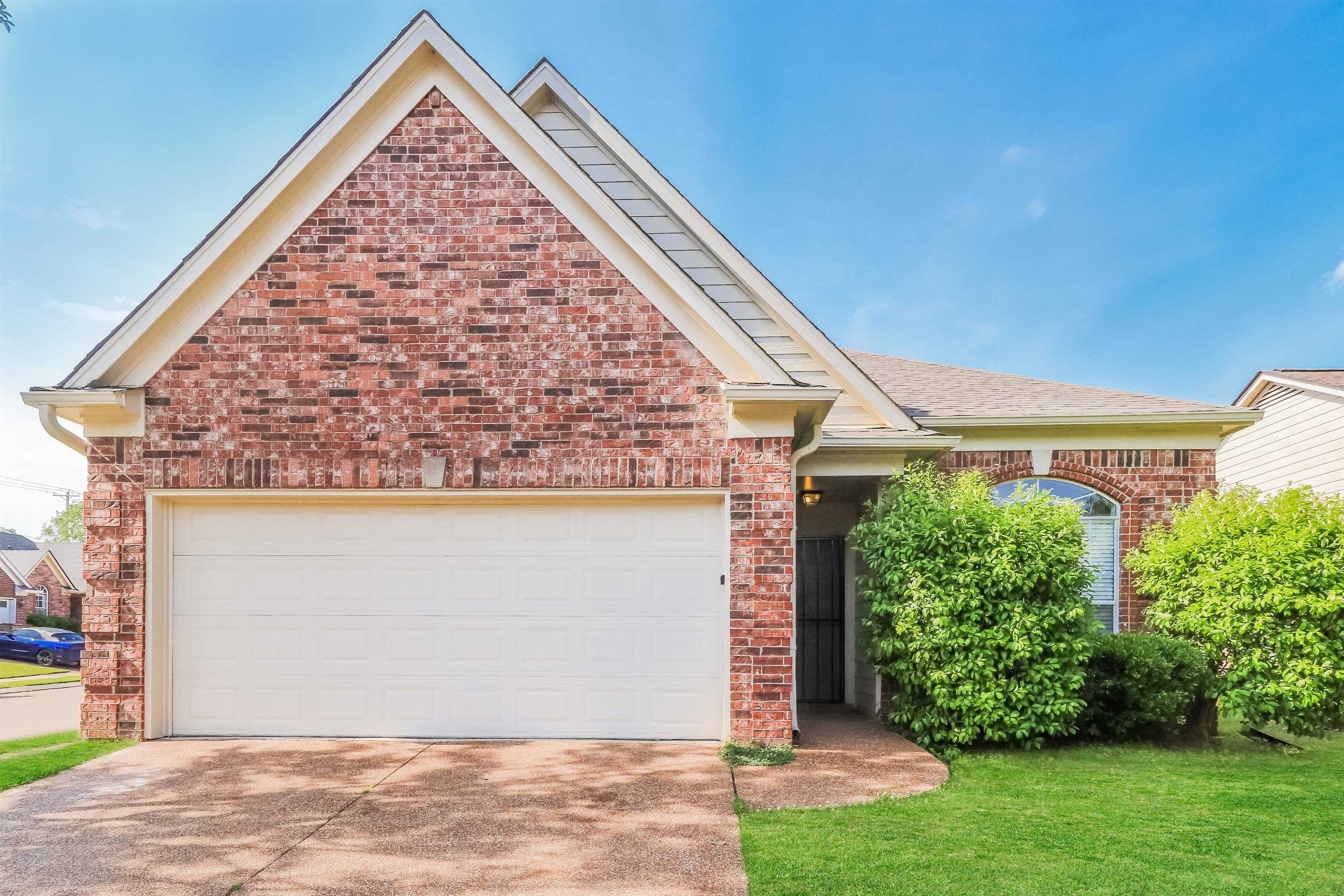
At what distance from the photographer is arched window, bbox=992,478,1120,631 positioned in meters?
9.41

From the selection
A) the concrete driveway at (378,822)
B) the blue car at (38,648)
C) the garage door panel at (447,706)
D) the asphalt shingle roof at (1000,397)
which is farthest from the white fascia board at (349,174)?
the blue car at (38,648)

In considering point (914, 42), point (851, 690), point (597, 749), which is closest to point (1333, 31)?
point (914, 42)

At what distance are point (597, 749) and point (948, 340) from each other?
1211 inches

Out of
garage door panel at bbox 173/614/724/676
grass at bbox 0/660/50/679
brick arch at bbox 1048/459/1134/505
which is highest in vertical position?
brick arch at bbox 1048/459/1134/505

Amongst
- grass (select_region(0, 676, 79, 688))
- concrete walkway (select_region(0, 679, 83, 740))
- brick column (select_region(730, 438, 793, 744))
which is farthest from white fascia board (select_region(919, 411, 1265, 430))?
grass (select_region(0, 676, 79, 688))

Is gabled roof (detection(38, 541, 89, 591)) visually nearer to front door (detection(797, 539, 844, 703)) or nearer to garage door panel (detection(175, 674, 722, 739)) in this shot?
garage door panel (detection(175, 674, 722, 739))

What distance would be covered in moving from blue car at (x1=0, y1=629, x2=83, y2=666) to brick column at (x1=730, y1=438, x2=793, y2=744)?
2567cm

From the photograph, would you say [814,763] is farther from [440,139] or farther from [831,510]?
[440,139]

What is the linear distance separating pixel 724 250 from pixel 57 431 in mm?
6931

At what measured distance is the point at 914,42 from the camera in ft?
62.7

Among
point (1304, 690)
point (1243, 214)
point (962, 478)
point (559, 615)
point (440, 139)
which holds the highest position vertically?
point (1243, 214)

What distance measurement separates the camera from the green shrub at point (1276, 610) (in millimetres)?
7332

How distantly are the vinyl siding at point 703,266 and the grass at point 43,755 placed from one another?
23.7 ft

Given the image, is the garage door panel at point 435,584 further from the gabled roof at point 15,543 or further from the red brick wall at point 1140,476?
the gabled roof at point 15,543
